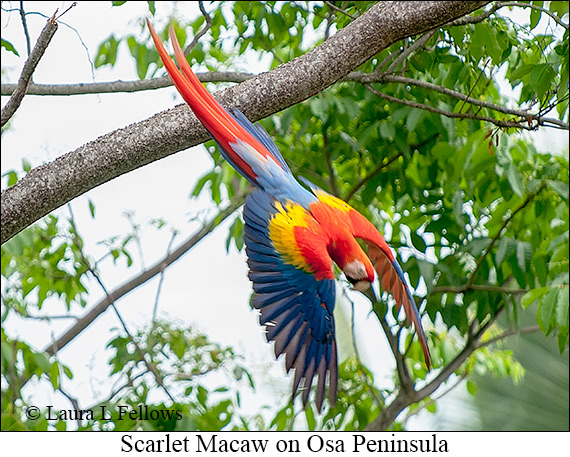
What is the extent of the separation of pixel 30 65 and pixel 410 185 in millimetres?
1077

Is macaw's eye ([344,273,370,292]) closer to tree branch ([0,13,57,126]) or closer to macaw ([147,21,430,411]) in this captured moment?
macaw ([147,21,430,411])

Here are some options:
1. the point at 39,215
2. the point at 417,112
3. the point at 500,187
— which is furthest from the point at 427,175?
the point at 39,215

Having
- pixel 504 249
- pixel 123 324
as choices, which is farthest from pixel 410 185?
pixel 123 324

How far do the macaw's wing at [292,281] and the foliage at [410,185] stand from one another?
0.56 m

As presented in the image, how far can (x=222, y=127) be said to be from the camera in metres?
0.92

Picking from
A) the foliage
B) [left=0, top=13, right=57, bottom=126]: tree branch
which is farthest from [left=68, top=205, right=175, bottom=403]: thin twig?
[left=0, top=13, right=57, bottom=126]: tree branch

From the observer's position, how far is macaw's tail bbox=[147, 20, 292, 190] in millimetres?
917

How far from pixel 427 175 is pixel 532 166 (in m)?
0.28

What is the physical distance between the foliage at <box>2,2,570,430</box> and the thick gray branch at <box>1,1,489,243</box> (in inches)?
14.5

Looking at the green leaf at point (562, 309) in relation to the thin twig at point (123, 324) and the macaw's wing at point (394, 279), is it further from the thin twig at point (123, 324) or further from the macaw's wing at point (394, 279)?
the thin twig at point (123, 324)

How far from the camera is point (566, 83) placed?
4.78ft

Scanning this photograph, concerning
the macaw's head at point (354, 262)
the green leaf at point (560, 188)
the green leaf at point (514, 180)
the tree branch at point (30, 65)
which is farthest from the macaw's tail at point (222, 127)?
the green leaf at point (560, 188)

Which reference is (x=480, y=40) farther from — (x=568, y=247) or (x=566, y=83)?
(x=568, y=247)

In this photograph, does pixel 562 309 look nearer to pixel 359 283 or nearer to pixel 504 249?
pixel 504 249
